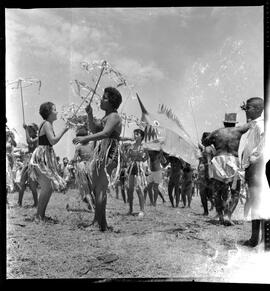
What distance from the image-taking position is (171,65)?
404cm

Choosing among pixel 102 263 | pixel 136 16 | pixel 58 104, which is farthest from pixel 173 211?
pixel 136 16

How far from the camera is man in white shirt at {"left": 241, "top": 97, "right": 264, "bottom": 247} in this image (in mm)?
4020

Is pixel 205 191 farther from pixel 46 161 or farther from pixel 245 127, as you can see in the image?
pixel 46 161

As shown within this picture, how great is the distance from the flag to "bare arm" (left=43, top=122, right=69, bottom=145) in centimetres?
80

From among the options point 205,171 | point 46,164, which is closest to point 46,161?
point 46,164

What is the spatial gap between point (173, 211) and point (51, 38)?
82.0 inches

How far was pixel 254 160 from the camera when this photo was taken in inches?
159

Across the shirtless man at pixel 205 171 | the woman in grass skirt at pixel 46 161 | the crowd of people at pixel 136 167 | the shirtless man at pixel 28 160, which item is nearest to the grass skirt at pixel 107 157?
the crowd of people at pixel 136 167

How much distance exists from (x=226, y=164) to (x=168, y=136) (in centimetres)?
64

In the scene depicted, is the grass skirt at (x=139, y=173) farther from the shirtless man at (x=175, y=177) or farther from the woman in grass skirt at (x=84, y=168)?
the woman in grass skirt at (x=84, y=168)

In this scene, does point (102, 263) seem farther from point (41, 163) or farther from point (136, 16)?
point (136, 16)

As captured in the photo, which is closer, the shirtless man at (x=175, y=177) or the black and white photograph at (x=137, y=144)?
the black and white photograph at (x=137, y=144)

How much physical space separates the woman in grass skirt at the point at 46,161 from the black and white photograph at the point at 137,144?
0.01 m

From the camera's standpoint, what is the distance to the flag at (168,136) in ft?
13.4
